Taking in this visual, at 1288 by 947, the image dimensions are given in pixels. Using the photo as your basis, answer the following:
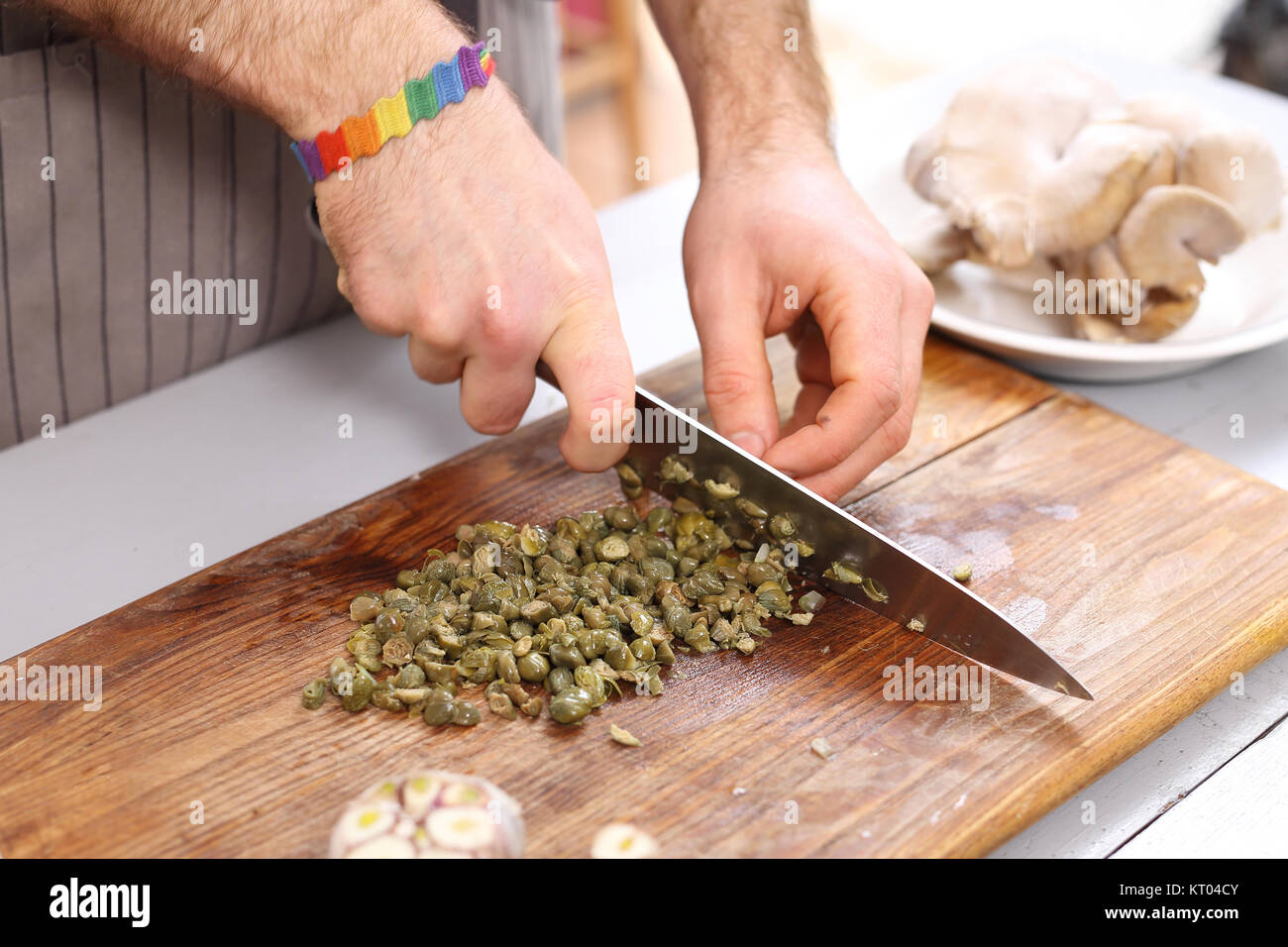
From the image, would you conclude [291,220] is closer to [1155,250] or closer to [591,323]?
[591,323]

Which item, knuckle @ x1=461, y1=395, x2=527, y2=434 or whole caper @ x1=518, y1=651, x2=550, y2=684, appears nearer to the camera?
whole caper @ x1=518, y1=651, x2=550, y2=684

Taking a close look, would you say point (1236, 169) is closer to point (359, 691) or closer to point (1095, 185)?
point (1095, 185)

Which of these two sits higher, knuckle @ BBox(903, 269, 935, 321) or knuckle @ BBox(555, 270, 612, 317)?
knuckle @ BBox(555, 270, 612, 317)

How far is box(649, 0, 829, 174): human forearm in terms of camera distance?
1405mm

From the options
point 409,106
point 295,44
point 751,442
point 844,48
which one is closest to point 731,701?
point 751,442

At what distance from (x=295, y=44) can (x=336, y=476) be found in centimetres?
49

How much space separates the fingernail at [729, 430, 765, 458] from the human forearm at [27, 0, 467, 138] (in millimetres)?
472

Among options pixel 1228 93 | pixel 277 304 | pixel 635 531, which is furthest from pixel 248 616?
pixel 1228 93

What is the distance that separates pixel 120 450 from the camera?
1.42m

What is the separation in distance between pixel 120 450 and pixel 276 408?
0.62ft

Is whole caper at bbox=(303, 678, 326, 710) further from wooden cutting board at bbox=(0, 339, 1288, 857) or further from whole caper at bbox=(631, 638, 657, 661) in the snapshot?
whole caper at bbox=(631, 638, 657, 661)

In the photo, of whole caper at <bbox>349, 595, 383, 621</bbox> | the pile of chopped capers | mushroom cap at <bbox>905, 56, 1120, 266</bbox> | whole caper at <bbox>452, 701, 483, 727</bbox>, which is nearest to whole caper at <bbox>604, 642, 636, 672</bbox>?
the pile of chopped capers

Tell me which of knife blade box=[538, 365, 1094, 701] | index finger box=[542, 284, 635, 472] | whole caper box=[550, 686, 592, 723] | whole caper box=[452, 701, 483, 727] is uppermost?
index finger box=[542, 284, 635, 472]

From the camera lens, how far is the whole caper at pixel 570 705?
1024 millimetres
